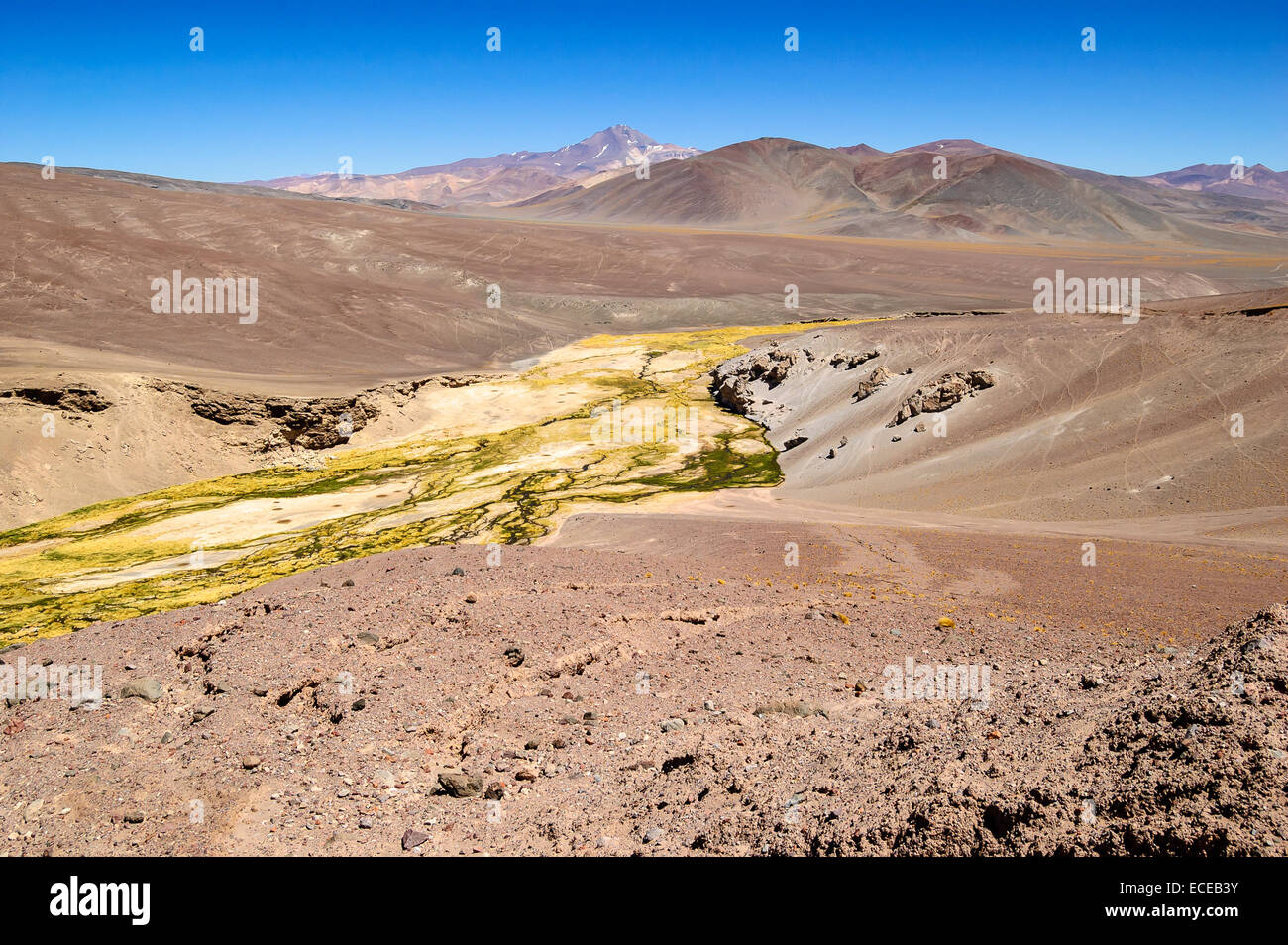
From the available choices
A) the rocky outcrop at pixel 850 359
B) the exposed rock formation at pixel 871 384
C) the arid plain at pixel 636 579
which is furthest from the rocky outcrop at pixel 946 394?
the rocky outcrop at pixel 850 359

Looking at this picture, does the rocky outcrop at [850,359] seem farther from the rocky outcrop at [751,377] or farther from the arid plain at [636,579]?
the rocky outcrop at [751,377]

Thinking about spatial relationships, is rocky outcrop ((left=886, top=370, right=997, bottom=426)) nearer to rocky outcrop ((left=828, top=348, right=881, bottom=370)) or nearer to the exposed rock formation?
the exposed rock formation

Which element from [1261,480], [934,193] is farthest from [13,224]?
[934,193]

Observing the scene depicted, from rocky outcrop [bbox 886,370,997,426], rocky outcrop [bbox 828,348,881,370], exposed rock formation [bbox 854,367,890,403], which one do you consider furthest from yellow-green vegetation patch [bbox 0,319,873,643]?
rocky outcrop [bbox 886,370,997,426]

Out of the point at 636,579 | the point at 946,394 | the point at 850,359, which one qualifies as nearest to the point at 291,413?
the point at 636,579
